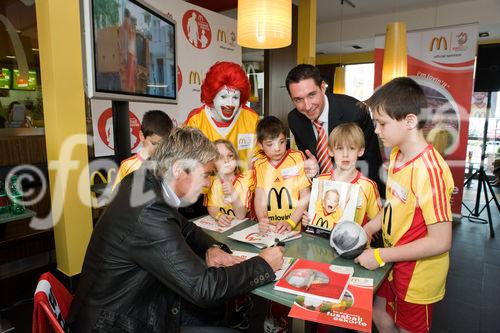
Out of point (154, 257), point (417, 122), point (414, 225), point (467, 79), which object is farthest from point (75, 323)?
point (467, 79)

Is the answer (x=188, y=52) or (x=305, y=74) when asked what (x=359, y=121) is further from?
(x=188, y=52)

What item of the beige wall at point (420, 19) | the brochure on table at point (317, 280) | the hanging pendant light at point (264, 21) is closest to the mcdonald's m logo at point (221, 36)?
the hanging pendant light at point (264, 21)

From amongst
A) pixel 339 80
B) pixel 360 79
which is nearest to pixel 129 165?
pixel 339 80

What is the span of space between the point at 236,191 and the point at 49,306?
4.06ft

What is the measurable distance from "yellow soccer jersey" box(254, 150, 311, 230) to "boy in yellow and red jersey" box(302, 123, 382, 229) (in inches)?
9.5

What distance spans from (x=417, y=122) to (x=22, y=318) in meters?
3.11

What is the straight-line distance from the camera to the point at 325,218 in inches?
68.8

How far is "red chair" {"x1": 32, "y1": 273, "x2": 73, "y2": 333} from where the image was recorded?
1047mm

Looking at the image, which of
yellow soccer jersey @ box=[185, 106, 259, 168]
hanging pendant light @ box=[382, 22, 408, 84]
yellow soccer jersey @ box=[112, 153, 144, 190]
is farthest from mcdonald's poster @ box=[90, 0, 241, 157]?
hanging pendant light @ box=[382, 22, 408, 84]

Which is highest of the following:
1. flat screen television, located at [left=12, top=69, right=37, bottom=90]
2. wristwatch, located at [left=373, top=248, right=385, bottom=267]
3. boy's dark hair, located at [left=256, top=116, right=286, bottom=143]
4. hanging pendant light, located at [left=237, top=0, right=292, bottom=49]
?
hanging pendant light, located at [left=237, top=0, right=292, bottom=49]

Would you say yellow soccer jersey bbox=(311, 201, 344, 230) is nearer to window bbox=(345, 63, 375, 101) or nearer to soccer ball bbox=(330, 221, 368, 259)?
soccer ball bbox=(330, 221, 368, 259)

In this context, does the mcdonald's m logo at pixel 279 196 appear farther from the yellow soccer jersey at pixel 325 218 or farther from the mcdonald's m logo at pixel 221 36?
the mcdonald's m logo at pixel 221 36

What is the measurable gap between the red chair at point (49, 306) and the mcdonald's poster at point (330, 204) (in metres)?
1.16

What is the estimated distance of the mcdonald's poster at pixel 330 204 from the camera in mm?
1655
